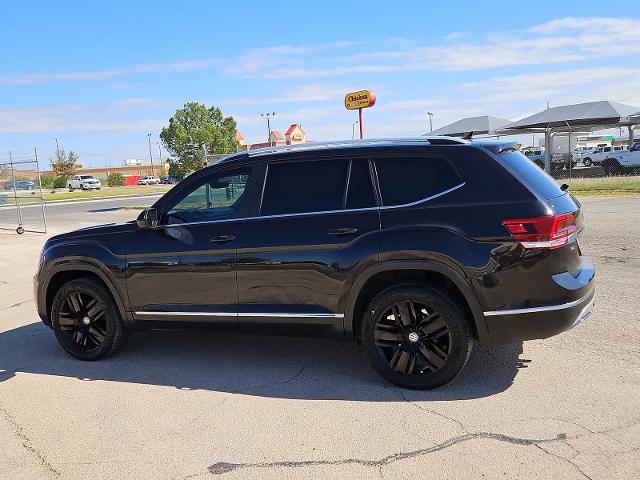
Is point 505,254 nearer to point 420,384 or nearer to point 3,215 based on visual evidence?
point 420,384

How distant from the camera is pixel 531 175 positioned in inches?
159

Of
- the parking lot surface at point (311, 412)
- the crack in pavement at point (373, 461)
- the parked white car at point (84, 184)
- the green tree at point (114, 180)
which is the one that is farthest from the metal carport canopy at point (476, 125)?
the green tree at point (114, 180)

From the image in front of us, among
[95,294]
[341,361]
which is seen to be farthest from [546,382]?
[95,294]

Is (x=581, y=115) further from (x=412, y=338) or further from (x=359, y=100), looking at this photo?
(x=412, y=338)

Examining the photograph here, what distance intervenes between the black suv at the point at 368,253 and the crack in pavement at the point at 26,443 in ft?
3.69

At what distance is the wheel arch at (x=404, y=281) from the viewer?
154 inches

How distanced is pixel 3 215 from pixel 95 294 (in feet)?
82.1

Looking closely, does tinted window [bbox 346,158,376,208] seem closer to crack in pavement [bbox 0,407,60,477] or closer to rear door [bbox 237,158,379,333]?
rear door [bbox 237,158,379,333]

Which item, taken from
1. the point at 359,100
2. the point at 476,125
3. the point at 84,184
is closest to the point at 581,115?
the point at 476,125

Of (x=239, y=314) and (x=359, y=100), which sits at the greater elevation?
(x=359, y=100)

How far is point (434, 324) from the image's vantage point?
13.3ft

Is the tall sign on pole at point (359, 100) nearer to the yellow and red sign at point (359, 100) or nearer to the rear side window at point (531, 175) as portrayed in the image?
the yellow and red sign at point (359, 100)

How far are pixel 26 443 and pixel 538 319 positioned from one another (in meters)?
3.52

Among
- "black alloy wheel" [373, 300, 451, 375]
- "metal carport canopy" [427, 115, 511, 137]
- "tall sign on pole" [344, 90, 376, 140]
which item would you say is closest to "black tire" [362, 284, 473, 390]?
"black alloy wheel" [373, 300, 451, 375]
